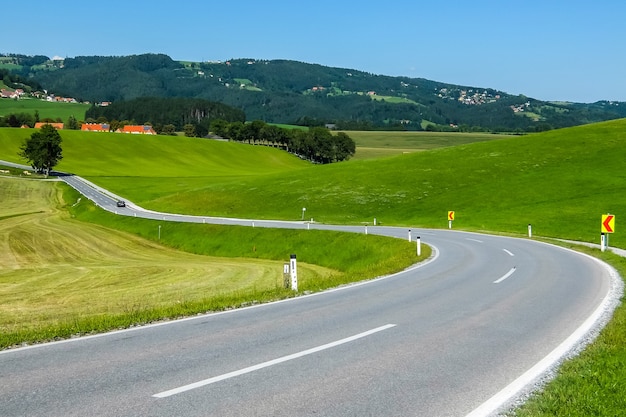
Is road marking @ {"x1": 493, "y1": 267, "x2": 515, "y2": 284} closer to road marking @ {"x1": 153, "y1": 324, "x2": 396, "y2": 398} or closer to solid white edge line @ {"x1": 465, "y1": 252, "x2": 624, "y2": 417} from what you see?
solid white edge line @ {"x1": 465, "y1": 252, "x2": 624, "y2": 417}

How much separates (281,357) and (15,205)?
259 ft

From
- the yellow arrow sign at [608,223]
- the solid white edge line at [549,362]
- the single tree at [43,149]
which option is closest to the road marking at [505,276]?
the solid white edge line at [549,362]

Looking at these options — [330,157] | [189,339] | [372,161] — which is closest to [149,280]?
[189,339]

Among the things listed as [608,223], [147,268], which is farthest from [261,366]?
[608,223]

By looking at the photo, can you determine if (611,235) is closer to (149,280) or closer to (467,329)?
(149,280)

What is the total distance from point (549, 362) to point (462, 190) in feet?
191

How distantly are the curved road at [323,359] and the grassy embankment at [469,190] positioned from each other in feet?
48.1

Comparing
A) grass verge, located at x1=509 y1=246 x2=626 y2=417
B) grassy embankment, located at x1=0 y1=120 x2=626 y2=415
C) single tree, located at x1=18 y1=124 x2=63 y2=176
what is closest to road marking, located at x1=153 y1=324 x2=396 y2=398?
grass verge, located at x1=509 y1=246 x2=626 y2=417

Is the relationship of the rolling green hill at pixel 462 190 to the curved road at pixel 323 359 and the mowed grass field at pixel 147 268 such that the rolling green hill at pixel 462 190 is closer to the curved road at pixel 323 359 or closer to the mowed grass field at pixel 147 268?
the mowed grass field at pixel 147 268

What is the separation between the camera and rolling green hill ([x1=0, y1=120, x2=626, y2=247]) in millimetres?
52906

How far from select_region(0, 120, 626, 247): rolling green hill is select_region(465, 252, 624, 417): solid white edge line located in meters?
24.2

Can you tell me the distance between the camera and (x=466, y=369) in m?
9.04

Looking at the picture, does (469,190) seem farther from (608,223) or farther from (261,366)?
(261,366)

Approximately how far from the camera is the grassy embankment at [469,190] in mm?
52531
